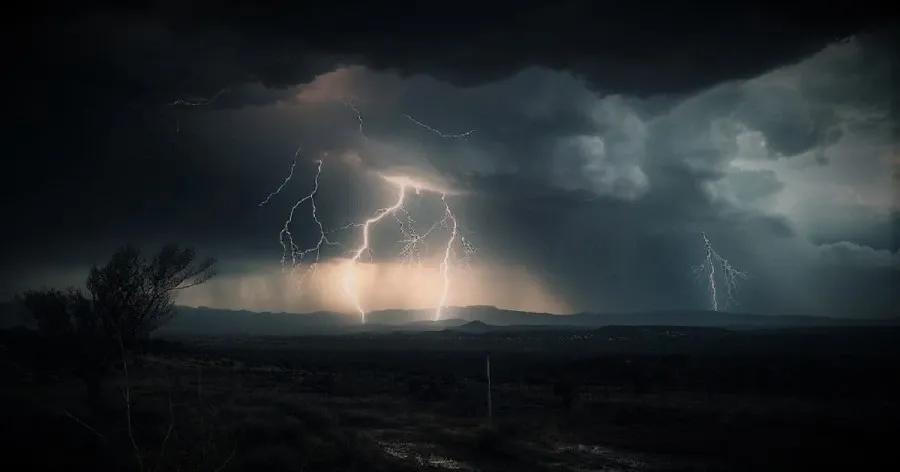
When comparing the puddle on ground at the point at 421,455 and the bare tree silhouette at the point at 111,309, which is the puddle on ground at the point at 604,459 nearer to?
the puddle on ground at the point at 421,455

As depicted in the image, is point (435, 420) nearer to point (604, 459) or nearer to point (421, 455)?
point (421, 455)

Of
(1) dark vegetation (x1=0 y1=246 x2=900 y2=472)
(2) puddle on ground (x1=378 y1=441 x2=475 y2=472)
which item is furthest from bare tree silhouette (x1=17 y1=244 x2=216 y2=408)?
(2) puddle on ground (x1=378 y1=441 x2=475 y2=472)

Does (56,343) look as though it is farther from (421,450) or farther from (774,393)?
(774,393)

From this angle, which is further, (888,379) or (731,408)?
(888,379)

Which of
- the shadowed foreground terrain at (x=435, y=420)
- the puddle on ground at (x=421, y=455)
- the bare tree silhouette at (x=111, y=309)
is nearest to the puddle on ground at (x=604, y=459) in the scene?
Answer: the shadowed foreground terrain at (x=435, y=420)

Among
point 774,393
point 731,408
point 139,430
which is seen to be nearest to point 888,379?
point 774,393

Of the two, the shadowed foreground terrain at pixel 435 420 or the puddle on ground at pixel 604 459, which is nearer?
the shadowed foreground terrain at pixel 435 420
